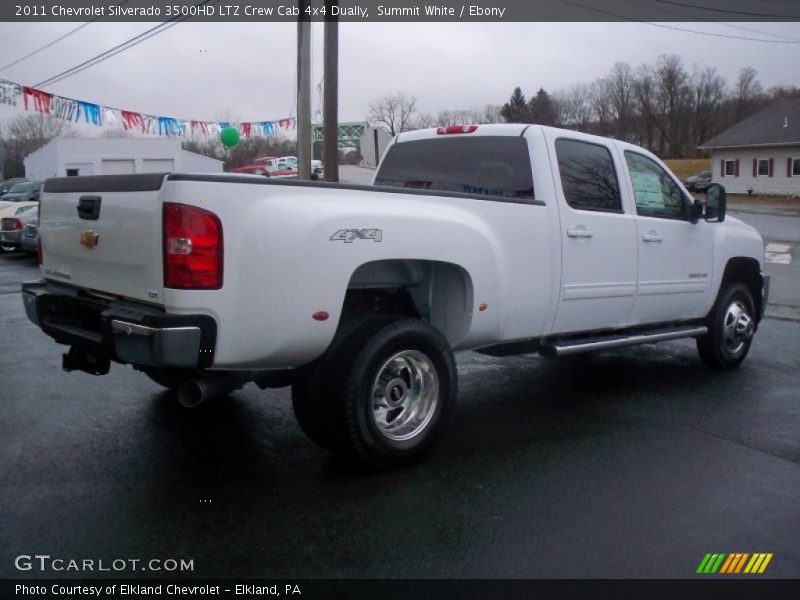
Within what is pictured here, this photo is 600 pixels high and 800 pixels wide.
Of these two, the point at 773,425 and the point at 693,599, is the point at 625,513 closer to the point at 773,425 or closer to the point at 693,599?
the point at 693,599

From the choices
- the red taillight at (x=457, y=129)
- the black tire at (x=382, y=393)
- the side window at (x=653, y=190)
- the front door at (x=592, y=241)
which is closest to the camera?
the black tire at (x=382, y=393)

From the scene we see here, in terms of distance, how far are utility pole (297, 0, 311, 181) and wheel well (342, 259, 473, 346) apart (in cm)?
919

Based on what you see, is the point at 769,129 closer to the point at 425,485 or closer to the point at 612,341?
the point at 612,341

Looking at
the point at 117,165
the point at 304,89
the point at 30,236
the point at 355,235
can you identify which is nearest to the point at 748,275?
the point at 355,235

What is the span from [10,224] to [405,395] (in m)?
16.0

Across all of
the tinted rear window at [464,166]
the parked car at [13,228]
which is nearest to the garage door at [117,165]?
the parked car at [13,228]

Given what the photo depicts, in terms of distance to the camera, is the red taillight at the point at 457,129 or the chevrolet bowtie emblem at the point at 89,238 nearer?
the chevrolet bowtie emblem at the point at 89,238

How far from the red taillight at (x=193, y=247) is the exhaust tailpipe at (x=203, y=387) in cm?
61

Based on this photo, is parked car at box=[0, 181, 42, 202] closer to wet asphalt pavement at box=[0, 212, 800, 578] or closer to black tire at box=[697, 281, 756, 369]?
wet asphalt pavement at box=[0, 212, 800, 578]

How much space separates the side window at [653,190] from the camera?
21.3ft

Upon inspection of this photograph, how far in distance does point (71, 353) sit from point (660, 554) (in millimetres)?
3399

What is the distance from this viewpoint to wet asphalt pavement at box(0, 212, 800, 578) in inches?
144

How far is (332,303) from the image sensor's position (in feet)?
13.8

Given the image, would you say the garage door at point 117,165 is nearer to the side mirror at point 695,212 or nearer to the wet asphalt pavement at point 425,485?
the wet asphalt pavement at point 425,485
